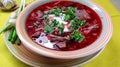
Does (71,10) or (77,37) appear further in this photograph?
(71,10)

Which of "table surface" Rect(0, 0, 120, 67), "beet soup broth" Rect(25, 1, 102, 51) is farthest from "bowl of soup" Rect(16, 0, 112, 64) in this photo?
"table surface" Rect(0, 0, 120, 67)

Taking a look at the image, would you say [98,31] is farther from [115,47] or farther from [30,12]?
[30,12]

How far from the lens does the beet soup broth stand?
69cm

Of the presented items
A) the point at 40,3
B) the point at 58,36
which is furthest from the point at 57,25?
the point at 40,3

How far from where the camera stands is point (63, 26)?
2.40ft

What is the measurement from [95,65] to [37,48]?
230mm

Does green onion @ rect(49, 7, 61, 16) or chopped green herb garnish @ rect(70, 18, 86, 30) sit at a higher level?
green onion @ rect(49, 7, 61, 16)

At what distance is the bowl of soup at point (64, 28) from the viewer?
0.66m

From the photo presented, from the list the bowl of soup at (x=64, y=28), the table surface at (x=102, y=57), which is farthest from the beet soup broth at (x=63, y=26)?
the table surface at (x=102, y=57)

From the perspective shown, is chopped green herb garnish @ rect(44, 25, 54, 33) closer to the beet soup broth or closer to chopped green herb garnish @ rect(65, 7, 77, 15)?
the beet soup broth

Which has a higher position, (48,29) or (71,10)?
(71,10)

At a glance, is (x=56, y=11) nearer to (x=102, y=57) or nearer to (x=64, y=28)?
(x=64, y=28)

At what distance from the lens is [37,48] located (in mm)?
652

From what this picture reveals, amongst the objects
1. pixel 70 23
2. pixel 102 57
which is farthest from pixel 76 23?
pixel 102 57
